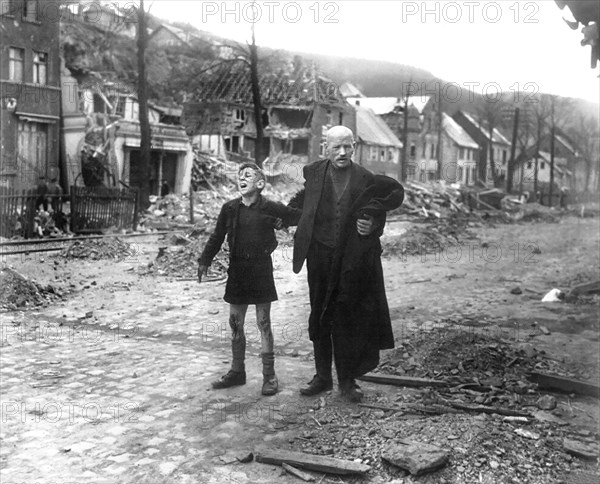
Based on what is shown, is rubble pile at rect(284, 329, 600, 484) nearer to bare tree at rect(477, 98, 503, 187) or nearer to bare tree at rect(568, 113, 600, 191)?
bare tree at rect(477, 98, 503, 187)

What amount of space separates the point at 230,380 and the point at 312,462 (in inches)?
74.4

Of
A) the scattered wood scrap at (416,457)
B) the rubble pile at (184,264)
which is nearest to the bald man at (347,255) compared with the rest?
the scattered wood scrap at (416,457)

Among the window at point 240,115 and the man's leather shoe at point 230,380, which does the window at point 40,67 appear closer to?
the window at point 240,115

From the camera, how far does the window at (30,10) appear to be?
91.8 feet

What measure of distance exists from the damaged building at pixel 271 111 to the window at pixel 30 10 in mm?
20658

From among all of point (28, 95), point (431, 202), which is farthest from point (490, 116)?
point (28, 95)

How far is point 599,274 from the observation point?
14094mm

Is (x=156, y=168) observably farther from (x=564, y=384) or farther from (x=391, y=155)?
(x=391, y=155)

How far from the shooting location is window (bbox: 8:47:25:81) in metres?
27.5

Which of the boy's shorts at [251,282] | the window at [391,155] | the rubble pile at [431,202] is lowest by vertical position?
the rubble pile at [431,202]

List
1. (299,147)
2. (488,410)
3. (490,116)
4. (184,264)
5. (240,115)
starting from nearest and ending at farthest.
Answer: (488,410) → (184,264) → (240,115) → (299,147) → (490,116)

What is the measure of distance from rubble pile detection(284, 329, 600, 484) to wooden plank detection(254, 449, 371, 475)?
14 centimetres

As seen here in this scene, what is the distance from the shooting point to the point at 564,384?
5684mm

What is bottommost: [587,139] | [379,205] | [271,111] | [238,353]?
[238,353]
